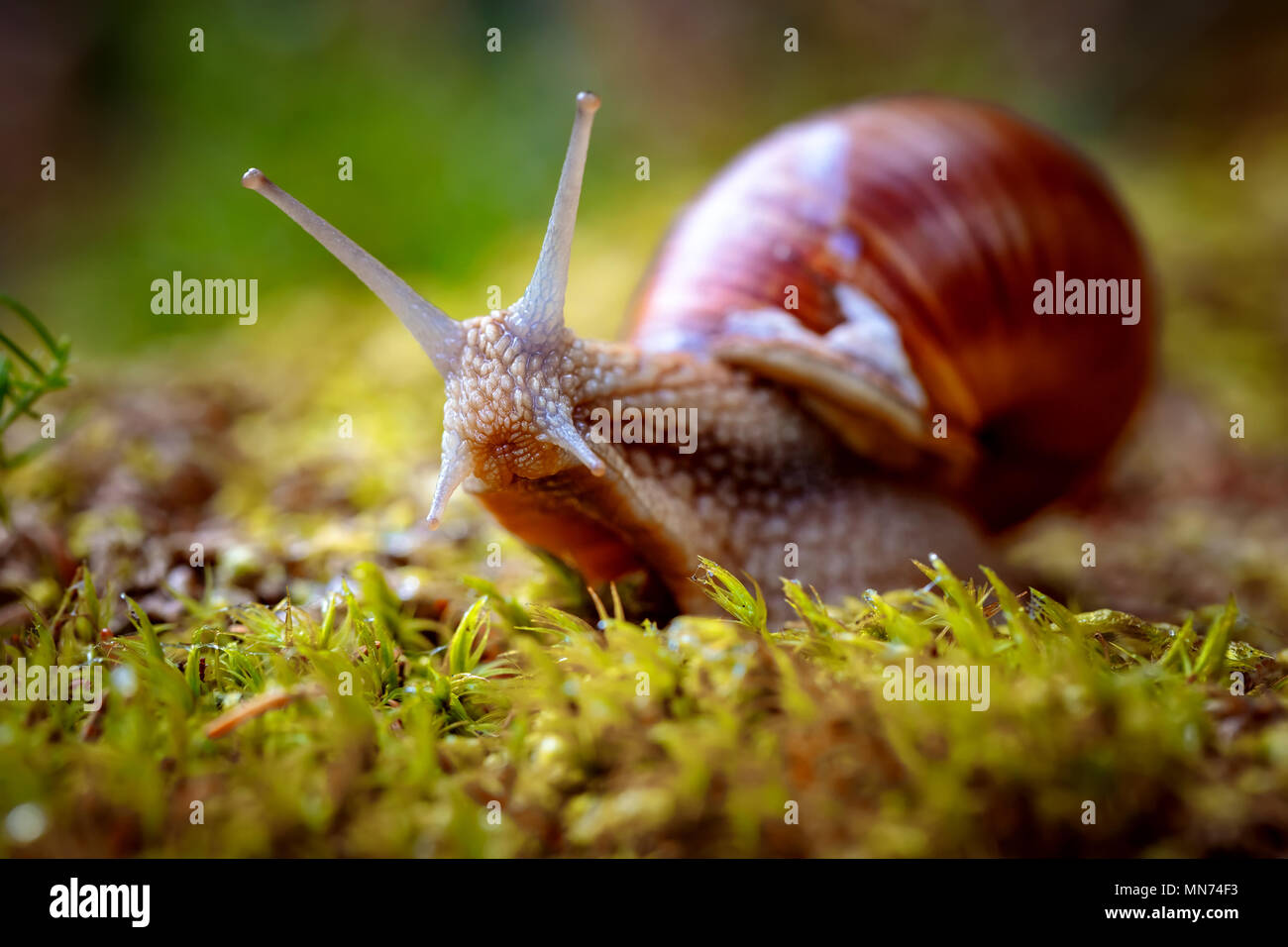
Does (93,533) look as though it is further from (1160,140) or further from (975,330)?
(1160,140)

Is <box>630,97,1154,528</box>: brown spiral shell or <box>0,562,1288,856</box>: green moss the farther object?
<box>630,97,1154,528</box>: brown spiral shell

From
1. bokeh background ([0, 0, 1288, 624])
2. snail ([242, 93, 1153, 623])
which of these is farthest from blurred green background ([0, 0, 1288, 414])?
snail ([242, 93, 1153, 623])

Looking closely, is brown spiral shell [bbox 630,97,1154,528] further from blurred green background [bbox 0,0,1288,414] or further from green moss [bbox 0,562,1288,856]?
blurred green background [bbox 0,0,1288,414]

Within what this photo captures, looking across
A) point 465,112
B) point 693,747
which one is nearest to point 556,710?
point 693,747

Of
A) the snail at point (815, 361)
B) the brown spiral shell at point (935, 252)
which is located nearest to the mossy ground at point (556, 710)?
the snail at point (815, 361)
